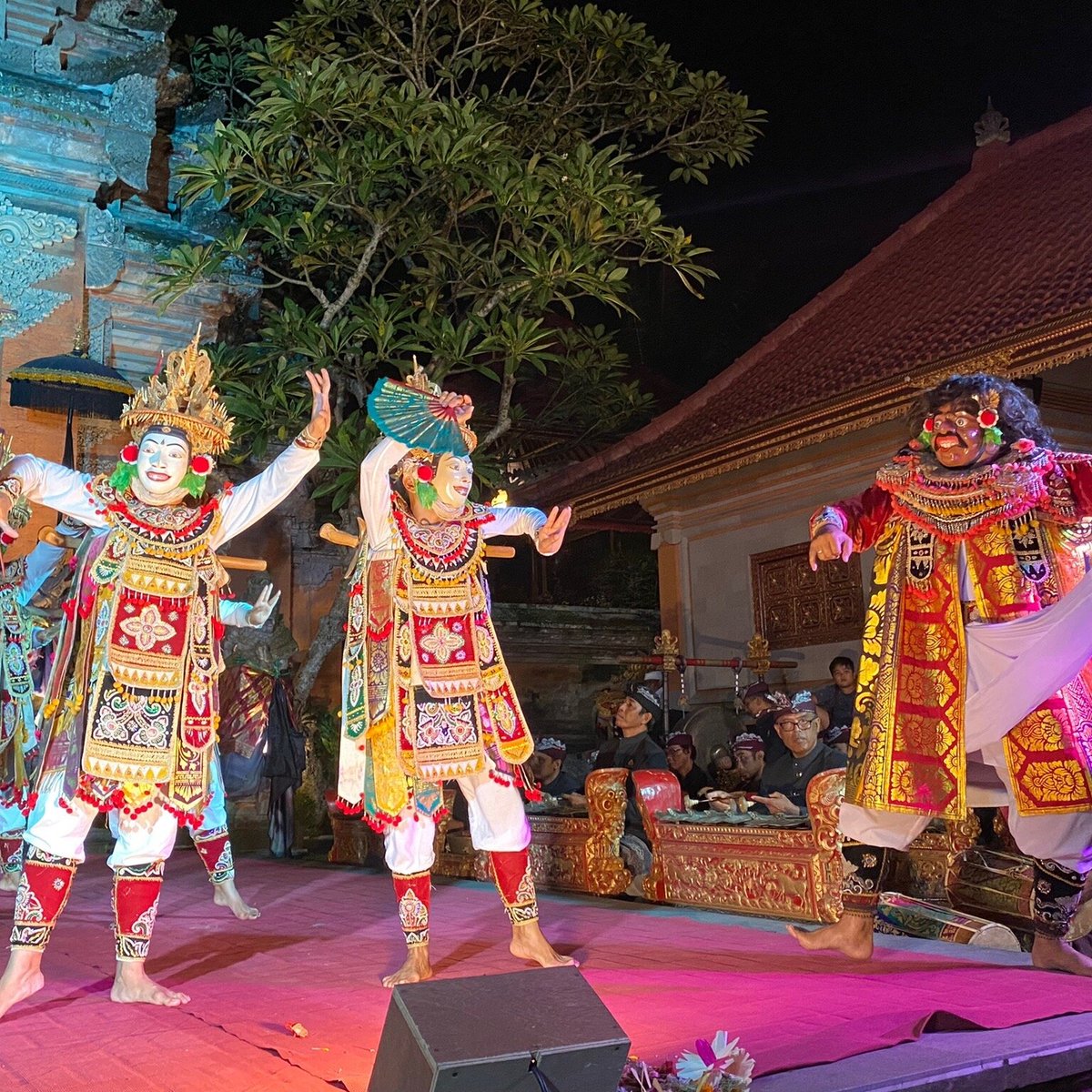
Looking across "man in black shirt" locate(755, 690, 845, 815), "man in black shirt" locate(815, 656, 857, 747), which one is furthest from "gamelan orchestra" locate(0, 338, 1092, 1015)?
"man in black shirt" locate(815, 656, 857, 747)

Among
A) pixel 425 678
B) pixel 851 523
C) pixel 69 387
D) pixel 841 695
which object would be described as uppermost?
pixel 69 387

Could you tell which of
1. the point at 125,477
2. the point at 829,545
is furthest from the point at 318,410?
the point at 829,545

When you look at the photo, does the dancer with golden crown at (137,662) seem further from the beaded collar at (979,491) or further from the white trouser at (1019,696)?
the white trouser at (1019,696)

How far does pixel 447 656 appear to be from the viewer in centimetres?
409

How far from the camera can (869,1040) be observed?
2.80m

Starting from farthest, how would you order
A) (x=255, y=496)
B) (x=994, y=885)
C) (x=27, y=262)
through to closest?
(x=27, y=262) → (x=994, y=885) → (x=255, y=496)

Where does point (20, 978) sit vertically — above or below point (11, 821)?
below

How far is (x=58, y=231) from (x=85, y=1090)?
8.87 meters

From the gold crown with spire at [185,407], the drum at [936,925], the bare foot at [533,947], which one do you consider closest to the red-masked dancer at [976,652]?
the drum at [936,925]

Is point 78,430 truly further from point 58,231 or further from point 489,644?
point 489,644

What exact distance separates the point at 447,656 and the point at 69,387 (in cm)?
639

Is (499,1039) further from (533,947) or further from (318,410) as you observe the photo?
(318,410)

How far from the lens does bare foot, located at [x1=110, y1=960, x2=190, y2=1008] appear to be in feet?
11.9

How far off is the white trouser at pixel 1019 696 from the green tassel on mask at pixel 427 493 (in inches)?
71.0
